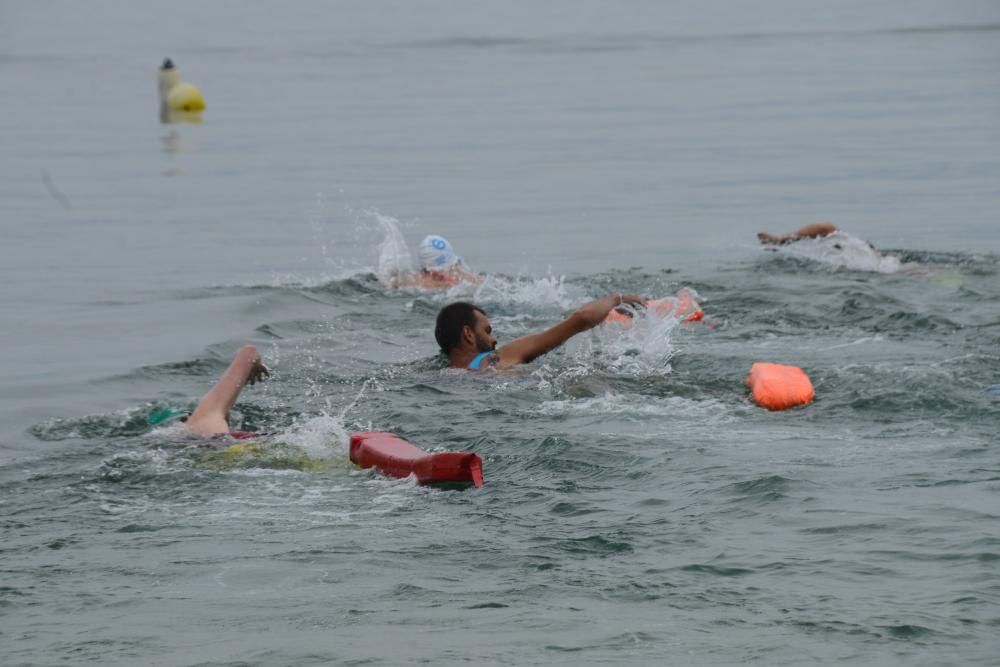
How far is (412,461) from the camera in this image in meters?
8.21

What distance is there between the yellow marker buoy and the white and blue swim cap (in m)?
19.7

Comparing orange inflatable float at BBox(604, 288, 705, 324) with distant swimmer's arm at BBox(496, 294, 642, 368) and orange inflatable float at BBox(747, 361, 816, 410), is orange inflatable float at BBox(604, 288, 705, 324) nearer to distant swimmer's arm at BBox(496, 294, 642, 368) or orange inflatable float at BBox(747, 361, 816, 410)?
distant swimmer's arm at BBox(496, 294, 642, 368)

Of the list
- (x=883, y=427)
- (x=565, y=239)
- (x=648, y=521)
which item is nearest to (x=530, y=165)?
(x=565, y=239)

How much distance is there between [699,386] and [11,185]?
1702 centimetres

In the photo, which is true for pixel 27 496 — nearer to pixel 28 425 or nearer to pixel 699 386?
pixel 28 425

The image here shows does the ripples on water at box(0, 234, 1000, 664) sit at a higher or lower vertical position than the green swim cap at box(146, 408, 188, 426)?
lower

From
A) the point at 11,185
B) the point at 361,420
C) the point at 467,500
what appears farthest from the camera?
the point at 11,185

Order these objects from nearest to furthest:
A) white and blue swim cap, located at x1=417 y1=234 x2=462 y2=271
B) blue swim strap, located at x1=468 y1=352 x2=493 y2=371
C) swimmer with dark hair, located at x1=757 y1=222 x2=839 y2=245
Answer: blue swim strap, located at x1=468 y1=352 x2=493 y2=371 → swimmer with dark hair, located at x1=757 y1=222 x2=839 y2=245 → white and blue swim cap, located at x1=417 y1=234 x2=462 y2=271

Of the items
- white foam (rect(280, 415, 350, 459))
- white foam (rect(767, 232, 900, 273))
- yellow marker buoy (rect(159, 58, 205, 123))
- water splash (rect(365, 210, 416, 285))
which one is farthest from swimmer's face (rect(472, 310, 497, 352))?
yellow marker buoy (rect(159, 58, 205, 123))

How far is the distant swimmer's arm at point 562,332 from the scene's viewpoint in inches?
404

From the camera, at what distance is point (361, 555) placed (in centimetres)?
715

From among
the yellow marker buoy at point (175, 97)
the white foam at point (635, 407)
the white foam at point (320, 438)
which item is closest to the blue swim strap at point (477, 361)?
the white foam at point (635, 407)

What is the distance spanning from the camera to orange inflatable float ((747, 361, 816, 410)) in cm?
971

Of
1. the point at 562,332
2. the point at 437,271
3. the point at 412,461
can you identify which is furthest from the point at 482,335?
the point at 437,271
